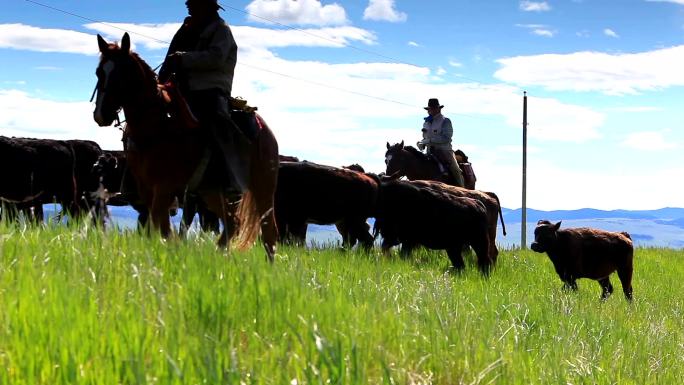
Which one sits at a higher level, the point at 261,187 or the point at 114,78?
the point at 114,78

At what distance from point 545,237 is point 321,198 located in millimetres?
4061

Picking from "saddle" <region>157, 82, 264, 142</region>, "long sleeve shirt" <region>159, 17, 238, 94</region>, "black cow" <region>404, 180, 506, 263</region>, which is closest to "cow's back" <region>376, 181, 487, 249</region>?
"black cow" <region>404, 180, 506, 263</region>

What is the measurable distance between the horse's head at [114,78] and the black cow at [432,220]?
6884mm

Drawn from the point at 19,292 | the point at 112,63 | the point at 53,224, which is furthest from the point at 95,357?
the point at 112,63

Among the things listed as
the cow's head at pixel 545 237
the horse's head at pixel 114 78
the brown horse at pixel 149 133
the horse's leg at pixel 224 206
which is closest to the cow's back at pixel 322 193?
the cow's head at pixel 545 237

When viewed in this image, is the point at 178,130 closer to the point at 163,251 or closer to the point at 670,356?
the point at 163,251

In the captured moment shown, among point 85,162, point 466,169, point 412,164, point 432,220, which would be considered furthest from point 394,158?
point 85,162

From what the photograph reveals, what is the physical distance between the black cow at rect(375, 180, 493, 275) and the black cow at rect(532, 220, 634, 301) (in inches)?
47.8

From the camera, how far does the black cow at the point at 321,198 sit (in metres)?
13.3

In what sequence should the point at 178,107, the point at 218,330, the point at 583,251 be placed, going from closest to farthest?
1. the point at 218,330
2. the point at 178,107
3. the point at 583,251

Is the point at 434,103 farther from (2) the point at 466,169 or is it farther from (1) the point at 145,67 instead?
(1) the point at 145,67

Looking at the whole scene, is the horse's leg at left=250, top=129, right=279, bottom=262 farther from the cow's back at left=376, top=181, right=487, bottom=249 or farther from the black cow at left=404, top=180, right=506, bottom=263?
the black cow at left=404, top=180, right=506, bottom=263

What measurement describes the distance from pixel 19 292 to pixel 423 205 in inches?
393

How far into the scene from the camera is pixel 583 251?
14.6m
